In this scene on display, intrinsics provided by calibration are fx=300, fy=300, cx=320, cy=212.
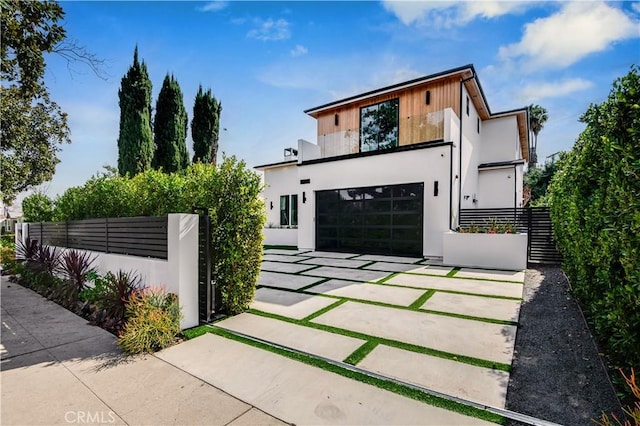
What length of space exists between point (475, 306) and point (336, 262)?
5.34m

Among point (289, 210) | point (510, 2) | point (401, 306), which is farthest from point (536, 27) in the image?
point (289, 210)

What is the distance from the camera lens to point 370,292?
605cm

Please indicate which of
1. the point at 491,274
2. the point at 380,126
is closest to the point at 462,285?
the point at 491,274

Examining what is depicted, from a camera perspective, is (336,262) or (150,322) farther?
(336,262)

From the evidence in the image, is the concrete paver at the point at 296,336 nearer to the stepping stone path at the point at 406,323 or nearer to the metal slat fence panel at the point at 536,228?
the stepping stone path at the point at 406,323

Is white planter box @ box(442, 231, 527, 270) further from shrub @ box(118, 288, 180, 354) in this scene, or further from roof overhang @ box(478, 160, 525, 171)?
shrub @ box(118, 288, 180, 354)

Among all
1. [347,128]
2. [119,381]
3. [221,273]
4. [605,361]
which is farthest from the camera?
[347,128]

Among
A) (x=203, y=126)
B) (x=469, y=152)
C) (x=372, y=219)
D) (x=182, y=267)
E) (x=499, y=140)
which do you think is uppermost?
(x=203, y=126)

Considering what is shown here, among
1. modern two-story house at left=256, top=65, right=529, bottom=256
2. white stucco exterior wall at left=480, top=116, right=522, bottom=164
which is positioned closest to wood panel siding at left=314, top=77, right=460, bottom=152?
modern two-story house at left=256, top=65, right=529, bottom=256

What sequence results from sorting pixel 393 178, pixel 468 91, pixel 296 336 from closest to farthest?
pixel 296 336, pixel 393 178, pixel 468 91

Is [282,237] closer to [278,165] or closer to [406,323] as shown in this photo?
[278,165]

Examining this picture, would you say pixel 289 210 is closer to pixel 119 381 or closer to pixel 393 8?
pixel 393 8

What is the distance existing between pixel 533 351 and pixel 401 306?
6.56ft

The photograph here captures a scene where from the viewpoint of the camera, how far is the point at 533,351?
3365 millimetres
